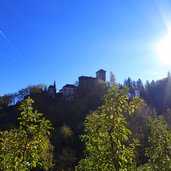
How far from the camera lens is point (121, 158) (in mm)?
6262

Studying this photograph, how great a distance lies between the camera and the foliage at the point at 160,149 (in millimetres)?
7704

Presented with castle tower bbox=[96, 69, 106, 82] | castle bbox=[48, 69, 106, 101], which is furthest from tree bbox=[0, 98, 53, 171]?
castle tower bbox=[96, 69, 106, 82]

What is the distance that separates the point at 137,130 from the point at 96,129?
38489 millimetres

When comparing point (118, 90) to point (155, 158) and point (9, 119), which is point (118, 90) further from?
point (9, 119)

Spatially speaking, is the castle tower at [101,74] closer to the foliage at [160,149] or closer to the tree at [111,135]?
the foliage at [160,149]

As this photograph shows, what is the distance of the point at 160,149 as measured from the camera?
7875 mm

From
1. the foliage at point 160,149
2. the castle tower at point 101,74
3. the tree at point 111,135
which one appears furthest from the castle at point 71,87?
the tree at point 111,135

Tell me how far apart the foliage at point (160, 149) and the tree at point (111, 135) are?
143 cm

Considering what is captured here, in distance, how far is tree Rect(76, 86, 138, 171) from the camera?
251 inches

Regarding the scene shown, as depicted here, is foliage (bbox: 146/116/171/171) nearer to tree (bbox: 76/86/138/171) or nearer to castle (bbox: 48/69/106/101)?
tree (bbox: 76/86/138/171)

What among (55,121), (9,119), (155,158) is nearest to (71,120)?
(55,121)

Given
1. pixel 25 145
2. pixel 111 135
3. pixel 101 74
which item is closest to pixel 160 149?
pixel 111 135

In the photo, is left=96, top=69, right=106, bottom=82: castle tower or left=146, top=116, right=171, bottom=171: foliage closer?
left=146, top=116, right=171, bottom=171: foliage

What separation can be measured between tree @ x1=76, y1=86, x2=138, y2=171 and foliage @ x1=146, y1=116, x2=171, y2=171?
1427 mm
